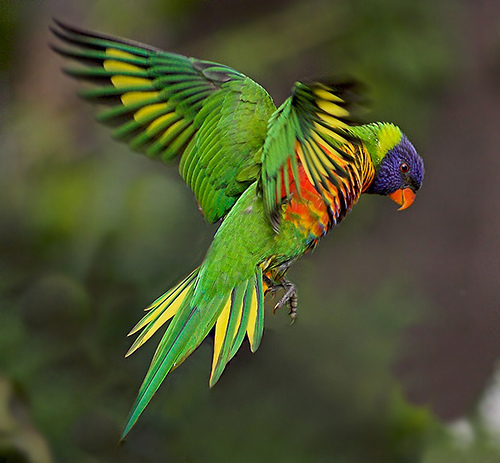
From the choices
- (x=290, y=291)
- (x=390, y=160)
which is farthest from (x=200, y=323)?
(x=390, y=160)

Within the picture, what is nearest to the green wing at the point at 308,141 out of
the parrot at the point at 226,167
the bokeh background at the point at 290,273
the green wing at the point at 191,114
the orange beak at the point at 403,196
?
the parrot at the point at 226,167

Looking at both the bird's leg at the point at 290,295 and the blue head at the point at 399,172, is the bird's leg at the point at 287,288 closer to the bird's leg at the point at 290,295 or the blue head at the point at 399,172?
the bird's leg at the point at 290,295

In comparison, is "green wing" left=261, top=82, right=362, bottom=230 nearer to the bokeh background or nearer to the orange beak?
the orange beak

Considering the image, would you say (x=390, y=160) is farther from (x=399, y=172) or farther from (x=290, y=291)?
(x=290, y=291)

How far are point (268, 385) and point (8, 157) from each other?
101 centimetres

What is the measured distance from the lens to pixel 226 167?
3.73 ft

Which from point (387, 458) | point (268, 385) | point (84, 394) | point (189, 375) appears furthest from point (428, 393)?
point (84, 394)

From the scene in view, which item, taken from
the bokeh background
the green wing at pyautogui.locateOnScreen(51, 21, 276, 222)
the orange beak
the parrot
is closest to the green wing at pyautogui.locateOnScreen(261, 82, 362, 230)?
the parrot

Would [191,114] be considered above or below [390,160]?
above

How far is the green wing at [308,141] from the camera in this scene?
0.84 meters

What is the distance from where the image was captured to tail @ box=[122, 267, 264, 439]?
37.9 inches

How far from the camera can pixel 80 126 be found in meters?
1.97

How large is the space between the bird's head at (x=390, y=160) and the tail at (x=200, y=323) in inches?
12.3

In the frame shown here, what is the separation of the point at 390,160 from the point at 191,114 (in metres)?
0.38
